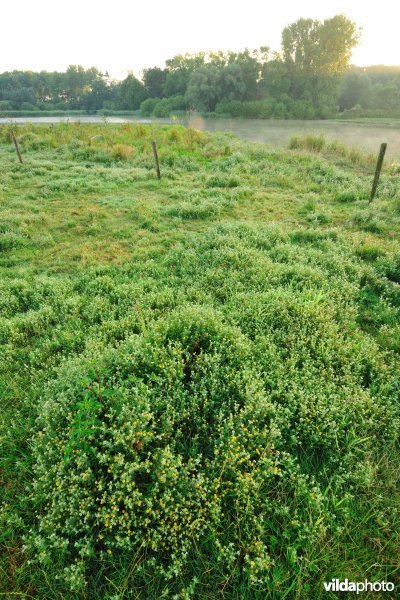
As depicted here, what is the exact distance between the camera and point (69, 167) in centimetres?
1819

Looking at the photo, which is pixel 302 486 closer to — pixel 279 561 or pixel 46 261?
pixel 279 561

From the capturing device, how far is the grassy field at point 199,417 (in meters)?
2.88

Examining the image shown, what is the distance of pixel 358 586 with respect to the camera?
2.77 metres

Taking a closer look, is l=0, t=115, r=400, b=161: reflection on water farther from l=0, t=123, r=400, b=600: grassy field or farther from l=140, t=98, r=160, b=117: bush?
l=140, t=98, r=160, b=117: bush

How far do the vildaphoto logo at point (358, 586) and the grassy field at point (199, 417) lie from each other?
55mm

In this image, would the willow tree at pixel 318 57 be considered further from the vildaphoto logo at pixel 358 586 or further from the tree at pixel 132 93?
the vildaphoto logo at pixel 358 586

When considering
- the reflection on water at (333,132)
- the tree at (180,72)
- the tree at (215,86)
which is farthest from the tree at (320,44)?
the tree at (180,72)

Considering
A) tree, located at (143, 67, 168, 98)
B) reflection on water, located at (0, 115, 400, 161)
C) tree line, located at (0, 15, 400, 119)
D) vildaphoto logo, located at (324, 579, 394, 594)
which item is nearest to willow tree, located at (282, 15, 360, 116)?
tree line, located at (0, 15, 400, 119)

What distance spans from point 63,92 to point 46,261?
135 meters

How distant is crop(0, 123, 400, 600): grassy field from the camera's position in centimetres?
288

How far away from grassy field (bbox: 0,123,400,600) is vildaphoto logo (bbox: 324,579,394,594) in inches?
2.2

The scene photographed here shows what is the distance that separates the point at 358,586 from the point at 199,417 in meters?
2.09

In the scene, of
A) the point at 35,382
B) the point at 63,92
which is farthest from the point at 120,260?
the point at 63,92

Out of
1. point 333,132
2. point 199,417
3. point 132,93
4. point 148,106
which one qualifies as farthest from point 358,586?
point 132,93
